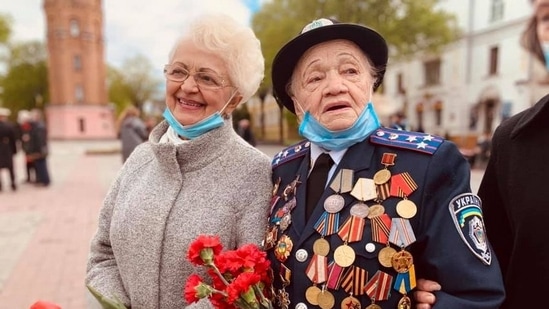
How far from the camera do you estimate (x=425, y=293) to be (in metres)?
1.23

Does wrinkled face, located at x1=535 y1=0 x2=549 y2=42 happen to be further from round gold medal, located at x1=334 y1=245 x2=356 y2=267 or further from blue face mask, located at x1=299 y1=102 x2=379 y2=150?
round gold medal, located at x1=334 y1=245 x2=356 y2=267

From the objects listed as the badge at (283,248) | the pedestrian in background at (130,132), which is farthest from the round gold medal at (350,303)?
the pedestrian in background at (130,132)

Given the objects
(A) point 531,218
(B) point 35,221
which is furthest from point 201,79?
(B) point 35,221

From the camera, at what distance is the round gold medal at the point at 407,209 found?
127 centimetres

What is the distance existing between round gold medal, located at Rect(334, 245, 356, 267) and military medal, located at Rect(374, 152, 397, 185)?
23 centimetres

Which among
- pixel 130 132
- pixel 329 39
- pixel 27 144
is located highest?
pixel 329 39

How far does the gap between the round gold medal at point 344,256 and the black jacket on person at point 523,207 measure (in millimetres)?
598

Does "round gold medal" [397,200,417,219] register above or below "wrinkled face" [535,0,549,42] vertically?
below

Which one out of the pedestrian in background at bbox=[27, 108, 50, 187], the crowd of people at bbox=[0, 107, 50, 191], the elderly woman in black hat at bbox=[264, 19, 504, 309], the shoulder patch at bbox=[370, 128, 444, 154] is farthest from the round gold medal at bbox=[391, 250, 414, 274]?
the pedestrian in background at bbox=[27, 108, 50, 187]

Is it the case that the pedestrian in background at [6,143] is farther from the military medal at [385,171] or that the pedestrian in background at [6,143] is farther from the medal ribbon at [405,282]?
the medal ribbon at [405,282]

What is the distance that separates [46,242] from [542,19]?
5846mm

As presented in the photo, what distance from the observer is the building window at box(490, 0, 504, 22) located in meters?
22.9

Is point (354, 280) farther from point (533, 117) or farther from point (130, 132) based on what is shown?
point (130, 132)

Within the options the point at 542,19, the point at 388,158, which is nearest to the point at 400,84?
the point at 542,19
